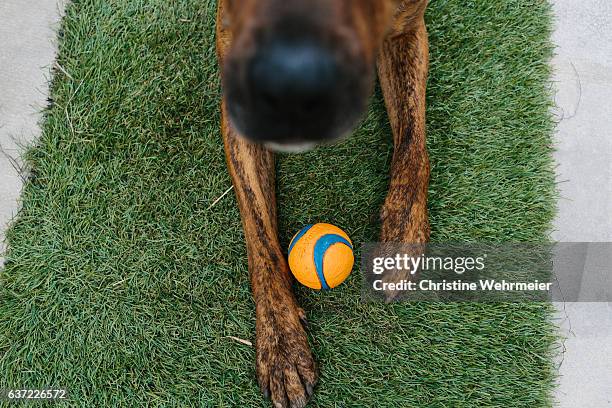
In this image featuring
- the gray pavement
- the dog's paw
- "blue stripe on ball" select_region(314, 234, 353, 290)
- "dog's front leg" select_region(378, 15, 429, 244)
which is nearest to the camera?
"blue stripe on ball" select_region(314, 234, 353, 290)

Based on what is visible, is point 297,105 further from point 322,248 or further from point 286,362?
point 286,362

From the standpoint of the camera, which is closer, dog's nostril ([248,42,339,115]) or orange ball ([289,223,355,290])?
dog's nostril ([248,42,339,115])

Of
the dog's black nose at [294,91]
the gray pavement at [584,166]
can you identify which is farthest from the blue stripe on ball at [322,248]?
the gray pavement at [584,166]

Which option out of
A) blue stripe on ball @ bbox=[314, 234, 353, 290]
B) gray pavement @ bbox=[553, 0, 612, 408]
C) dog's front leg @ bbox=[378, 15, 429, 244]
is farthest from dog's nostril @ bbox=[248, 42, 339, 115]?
gray pavement @ bbox=[553, 0, 612, 408]

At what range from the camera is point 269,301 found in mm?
2551

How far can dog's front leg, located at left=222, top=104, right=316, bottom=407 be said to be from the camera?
2.53 meters

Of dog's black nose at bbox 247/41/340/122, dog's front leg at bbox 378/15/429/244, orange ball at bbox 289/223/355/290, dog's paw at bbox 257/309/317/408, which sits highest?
dog's black nose at bbox 247/41/340/122

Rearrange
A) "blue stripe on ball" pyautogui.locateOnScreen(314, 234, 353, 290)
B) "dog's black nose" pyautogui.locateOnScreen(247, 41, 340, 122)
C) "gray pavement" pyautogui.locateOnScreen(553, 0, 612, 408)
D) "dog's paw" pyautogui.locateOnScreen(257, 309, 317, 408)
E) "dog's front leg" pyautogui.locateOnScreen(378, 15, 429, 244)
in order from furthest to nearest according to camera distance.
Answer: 1. "gray pavement" pyautogui.locateOnScreen(553, 0, 612, 408)
2. "dog's front leg" pyautogui.locateOnScreen(378, 15, 429, 244)
3. "dog's paw" pyautogui.locateOnScreen(257, 309, 317, 408)
4. "blue stripe on ball" pyautogui.locateOnScreen(314, 234, 353, 290)
5. "dog's black nose" pyautogui.locateOnScreen(247, 41, 340, 122)

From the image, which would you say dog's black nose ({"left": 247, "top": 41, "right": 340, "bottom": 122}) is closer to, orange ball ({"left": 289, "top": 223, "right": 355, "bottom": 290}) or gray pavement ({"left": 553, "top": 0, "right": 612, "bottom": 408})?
orange ball ({"left": 289, "top": 223, "right": 355, "bottom": 290})

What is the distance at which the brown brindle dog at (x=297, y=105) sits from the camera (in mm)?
1212

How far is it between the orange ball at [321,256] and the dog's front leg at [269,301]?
13 centimetres

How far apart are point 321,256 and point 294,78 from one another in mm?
1298

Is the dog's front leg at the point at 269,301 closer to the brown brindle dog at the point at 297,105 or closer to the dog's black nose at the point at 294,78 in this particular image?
the brown brindle dog at the point at 297,105

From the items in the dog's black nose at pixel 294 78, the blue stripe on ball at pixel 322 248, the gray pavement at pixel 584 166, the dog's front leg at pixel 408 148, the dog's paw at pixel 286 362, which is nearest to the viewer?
the dog's black nose at pixel 294 78
